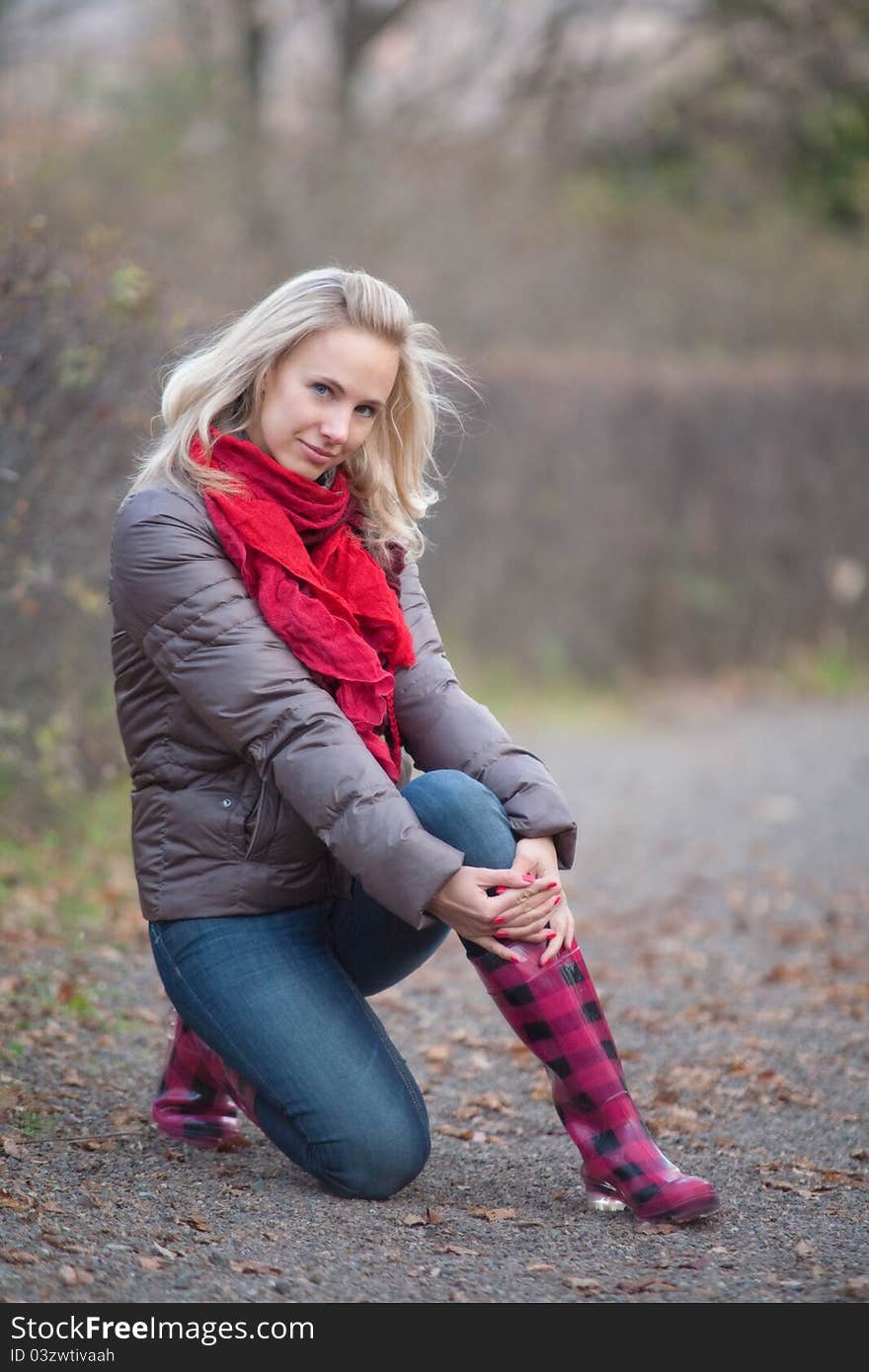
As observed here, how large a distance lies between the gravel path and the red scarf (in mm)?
868

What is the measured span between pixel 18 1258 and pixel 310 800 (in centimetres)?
88

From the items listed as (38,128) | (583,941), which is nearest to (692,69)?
(38,128)

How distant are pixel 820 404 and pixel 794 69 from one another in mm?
7361

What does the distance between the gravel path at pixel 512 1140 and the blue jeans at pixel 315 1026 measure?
4.3 inches

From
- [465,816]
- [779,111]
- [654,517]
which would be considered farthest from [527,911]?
[779,111]

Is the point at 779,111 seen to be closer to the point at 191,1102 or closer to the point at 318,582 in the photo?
the point at 318,582

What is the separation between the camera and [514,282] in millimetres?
13695

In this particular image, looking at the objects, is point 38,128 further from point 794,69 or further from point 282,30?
point 794,69

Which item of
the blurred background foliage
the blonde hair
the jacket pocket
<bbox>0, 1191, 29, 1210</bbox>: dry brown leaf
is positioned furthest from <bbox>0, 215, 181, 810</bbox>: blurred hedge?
<bbox>0, 1191, 29, 1210</bbox>: dry brown leaf

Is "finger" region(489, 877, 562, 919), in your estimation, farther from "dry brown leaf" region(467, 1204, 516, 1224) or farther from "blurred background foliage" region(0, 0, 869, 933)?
"blurred background foliage" region(0, 0, 869, 933)

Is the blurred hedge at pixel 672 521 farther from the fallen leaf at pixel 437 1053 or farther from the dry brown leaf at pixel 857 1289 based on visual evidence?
the dry brown leaf at pixel 857 1289

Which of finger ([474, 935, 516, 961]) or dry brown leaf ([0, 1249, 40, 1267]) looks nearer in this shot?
dry brown leaf ([0, 1249, 40, 1267])

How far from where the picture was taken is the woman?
9.02ft
